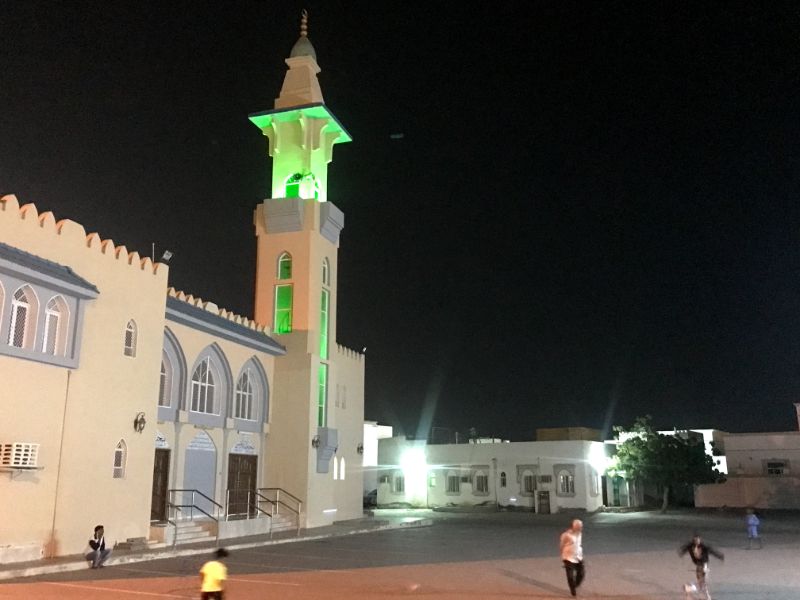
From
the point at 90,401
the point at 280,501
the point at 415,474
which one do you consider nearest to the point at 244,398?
the point at 280,501

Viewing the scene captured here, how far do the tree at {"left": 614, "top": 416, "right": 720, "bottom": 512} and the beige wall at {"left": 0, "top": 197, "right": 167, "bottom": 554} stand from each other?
29817 millimetres

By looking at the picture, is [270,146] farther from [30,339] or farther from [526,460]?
[526,460]

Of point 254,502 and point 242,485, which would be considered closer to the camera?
point 242,485

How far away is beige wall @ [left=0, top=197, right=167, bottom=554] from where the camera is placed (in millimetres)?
14273

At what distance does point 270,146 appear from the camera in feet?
99.2

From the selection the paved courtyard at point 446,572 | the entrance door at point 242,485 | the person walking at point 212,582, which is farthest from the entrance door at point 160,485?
the person walking at point 212,582

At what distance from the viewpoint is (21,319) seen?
46.9ft

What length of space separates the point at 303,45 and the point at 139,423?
66.1 feet

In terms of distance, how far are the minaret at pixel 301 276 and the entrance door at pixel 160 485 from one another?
5.54 m

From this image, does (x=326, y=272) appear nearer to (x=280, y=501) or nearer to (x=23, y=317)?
(x=280, y=501)

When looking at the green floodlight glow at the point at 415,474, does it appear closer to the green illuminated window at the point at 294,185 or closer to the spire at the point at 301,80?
the green illuminated window at the point at 294,185

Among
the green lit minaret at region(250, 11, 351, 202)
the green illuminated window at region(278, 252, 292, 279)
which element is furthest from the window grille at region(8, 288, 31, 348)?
the green lit minaret at region(250, 11, 351, 202)

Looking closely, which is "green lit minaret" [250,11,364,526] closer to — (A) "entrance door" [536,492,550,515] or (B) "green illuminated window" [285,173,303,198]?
(B) "green illuminated window" [285,173,303,198]

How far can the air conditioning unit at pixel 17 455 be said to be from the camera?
44.1 ft
